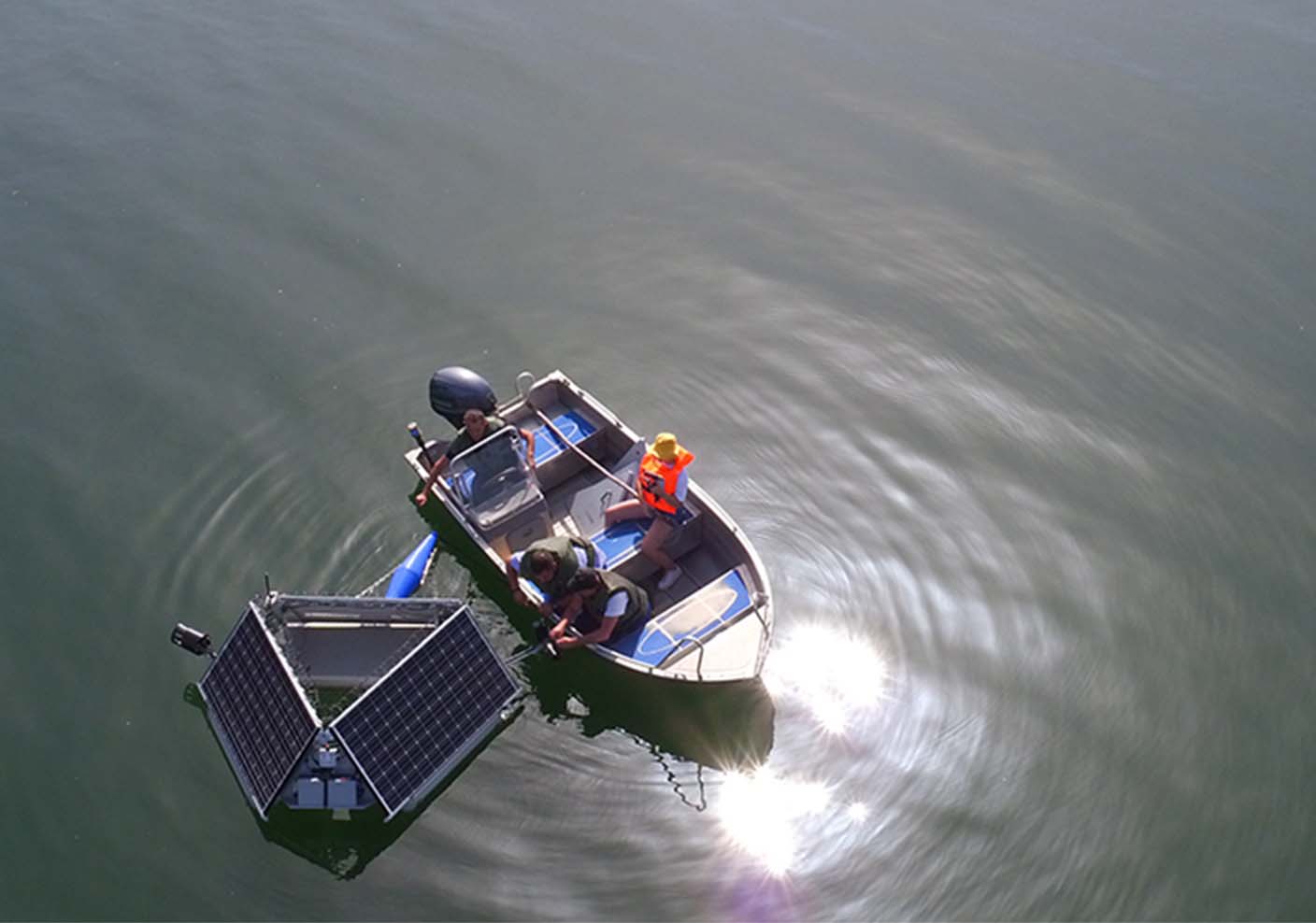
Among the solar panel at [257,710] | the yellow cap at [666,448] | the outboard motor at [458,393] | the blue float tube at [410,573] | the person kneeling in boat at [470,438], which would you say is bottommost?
the solar panel at [257,710]

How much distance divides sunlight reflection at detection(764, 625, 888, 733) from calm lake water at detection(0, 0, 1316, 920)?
0.07 metres

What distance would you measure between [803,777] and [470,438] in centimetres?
729

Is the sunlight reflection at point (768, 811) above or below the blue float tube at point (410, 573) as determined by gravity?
below

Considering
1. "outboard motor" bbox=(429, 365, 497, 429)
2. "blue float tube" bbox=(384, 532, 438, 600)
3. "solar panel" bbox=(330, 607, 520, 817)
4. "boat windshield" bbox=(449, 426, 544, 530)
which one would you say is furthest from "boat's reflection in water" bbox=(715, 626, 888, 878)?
"outboard motor" bbox=(429, 365, 497, 429)

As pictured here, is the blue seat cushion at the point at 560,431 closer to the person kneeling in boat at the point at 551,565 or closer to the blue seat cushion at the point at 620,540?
the blue seat cushion at the point at 620,540

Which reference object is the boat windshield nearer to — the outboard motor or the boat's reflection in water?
the outboard motor

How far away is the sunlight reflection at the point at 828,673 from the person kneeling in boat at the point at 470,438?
16.5 feet

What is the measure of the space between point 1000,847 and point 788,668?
3.76 meters

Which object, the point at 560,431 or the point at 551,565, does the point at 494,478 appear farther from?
the point at 551,565

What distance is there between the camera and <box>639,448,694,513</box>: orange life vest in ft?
53.8

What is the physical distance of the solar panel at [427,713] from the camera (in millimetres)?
14117

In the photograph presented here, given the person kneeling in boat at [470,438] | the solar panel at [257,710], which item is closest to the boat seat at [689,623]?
the person kneeling in boat at [470,438]

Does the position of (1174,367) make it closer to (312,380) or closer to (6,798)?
(312,380)

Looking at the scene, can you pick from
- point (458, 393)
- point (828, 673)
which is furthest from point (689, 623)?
point (458, 393)
